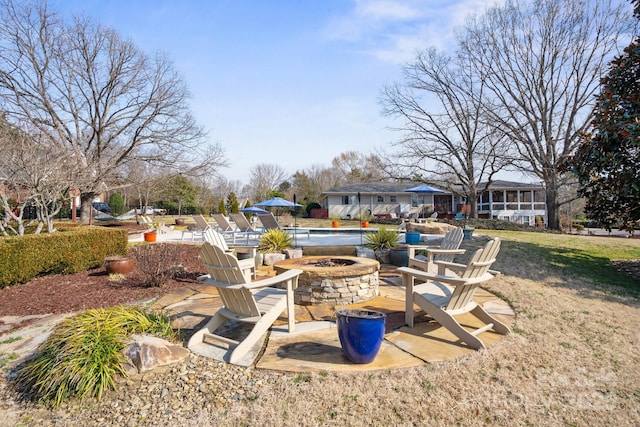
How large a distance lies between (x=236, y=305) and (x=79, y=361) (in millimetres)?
1279

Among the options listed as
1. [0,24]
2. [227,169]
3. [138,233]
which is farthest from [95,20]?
[138,233]

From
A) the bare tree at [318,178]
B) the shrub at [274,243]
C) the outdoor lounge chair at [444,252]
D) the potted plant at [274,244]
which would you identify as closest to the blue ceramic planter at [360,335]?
the outdoor lounge chair at [444,252]

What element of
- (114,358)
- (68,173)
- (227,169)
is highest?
(227,169)

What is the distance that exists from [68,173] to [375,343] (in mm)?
9725

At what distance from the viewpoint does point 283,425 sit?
2.34 meters

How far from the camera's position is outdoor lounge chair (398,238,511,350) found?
3.48 meters

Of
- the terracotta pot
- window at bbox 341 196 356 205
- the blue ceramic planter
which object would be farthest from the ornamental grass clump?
window at bbox 341 196 356 205

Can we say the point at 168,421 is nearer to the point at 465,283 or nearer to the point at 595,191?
the point at 465,283

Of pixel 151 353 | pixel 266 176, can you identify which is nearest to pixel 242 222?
pixel 151 353

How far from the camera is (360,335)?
9.62 feet

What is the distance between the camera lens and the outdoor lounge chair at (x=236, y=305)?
328cm

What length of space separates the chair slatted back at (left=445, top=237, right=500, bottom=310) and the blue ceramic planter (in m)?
0.99

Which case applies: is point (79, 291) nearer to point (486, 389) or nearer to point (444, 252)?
point (444, 252)

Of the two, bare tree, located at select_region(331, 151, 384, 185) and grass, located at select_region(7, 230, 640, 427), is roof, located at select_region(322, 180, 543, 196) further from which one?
grass, located at select_region(7, 230, 640, 427)
